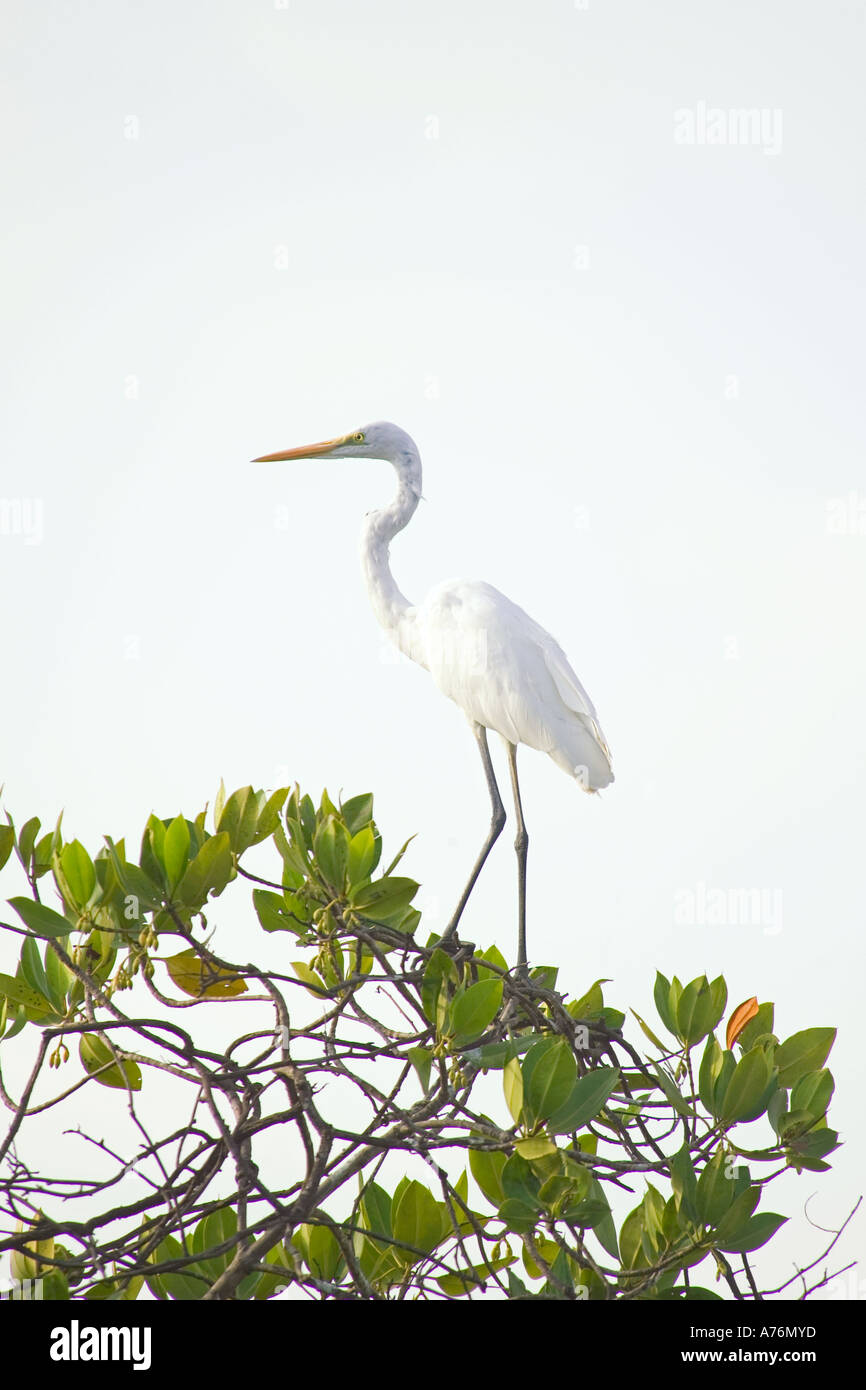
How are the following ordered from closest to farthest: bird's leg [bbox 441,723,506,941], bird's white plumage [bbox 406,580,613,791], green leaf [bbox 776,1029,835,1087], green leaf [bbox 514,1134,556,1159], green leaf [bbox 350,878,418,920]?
green leaf [bbox 514,1134,556,1159], green leaf [bbox 350,878,418,920], green leaf [bbox 776,1029,835,1087], bird's leg [bbox 441,723,506,941], bird's white plumage [bbox 406,580,613,791]

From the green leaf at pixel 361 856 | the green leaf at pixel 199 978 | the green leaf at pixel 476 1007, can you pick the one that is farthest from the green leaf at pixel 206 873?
the green leaf at pixel 476 1007

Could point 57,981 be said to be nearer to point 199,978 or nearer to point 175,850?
point 199,978

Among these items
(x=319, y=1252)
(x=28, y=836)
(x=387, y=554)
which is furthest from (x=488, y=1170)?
(x=387, y=554)

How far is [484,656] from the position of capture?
14.0ft

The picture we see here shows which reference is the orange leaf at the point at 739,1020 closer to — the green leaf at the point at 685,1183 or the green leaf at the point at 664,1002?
the green leaf at the point at 664,1002

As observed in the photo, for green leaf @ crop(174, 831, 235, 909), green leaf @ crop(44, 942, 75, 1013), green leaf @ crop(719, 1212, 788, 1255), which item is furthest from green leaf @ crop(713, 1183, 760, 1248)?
green leaf @ crop(44, 942, 75, 1013)

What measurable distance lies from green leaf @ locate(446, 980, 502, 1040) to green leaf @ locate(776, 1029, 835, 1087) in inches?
30.1

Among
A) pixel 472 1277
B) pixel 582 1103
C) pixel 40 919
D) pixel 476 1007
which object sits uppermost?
pixel 40 919

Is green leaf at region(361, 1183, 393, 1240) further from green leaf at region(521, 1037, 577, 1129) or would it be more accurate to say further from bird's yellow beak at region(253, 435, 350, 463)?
bird's yellow beak at region(253, 435, 350, 463)

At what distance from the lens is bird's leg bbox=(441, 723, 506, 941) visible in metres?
3.85

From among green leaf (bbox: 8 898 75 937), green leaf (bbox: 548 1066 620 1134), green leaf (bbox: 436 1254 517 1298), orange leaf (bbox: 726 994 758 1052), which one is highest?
green leaf (bbox: 8 898 75 937)

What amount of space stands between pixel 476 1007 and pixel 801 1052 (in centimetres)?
83
